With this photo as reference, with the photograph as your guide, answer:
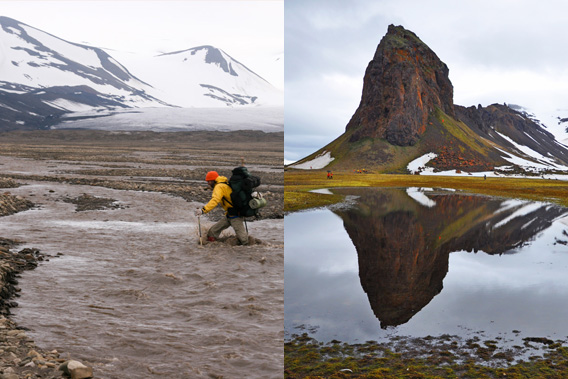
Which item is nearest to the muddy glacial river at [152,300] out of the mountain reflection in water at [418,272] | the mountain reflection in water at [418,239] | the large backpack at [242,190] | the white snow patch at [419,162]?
the large backpack at [242,190]

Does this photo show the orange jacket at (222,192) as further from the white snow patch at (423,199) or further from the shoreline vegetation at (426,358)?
the white snow patch at (423,199)

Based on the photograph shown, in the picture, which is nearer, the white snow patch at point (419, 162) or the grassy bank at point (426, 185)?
the grassy bank at point (426, 185)

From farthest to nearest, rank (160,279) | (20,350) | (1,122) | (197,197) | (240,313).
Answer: (1,122)
(197,197)
(160,279)
(240,313)
(20,350)

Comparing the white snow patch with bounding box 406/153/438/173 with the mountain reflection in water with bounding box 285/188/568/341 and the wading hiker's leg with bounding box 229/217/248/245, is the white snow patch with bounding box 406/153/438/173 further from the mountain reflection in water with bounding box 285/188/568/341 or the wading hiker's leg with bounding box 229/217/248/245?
the wading hiker's leg with bounding box 229/217/248/245

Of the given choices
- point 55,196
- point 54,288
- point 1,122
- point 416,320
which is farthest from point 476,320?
point 1,122

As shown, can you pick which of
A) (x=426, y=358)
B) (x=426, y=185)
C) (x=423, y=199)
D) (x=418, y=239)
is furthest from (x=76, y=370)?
(x=426, y=185)

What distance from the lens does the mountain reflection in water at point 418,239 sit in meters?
14.6

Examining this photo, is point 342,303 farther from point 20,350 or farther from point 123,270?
point 20,350

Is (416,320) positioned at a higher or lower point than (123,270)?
lower

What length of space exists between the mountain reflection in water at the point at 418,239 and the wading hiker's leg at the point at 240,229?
417 cm

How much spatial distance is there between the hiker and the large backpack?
199mm

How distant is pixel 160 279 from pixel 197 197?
17.7 m

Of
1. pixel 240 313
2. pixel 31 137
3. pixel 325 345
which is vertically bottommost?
pixel 325 345

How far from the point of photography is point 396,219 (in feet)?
107
